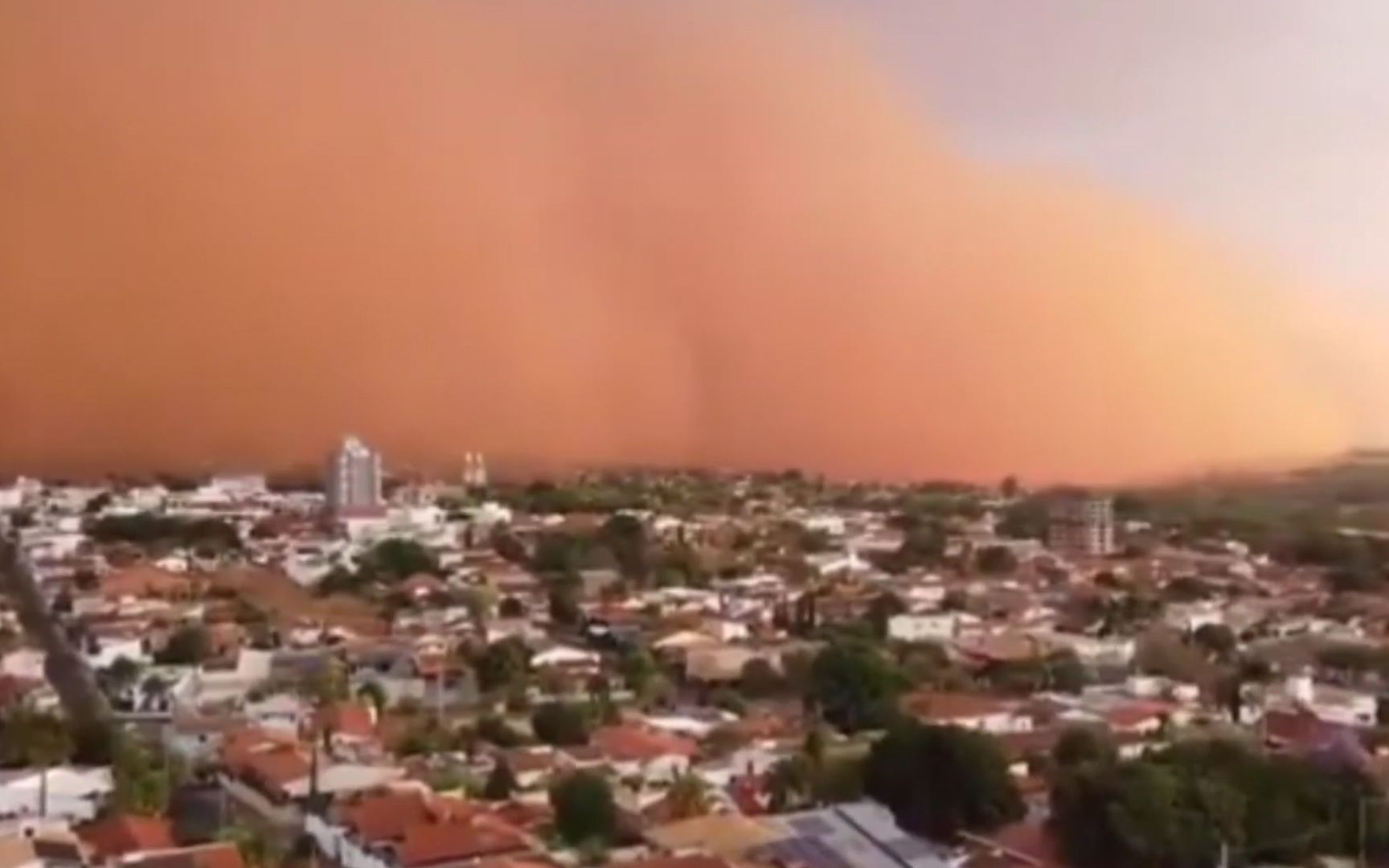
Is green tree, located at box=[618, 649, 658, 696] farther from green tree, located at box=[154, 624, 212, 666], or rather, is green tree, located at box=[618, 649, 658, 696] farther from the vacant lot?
green tree, located at box=[154, 624, 212, 666]

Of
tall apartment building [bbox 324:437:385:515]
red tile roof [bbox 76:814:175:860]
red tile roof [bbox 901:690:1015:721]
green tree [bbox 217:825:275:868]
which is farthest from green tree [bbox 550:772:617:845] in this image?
tall apartment building [bbox 324:437:385:515]

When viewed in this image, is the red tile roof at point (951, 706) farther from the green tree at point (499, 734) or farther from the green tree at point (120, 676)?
the green tree at point (120, 676)

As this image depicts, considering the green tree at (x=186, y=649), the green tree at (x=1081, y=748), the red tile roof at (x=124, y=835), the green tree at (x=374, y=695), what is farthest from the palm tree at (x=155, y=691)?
the green tree at (x=1081, y=748)

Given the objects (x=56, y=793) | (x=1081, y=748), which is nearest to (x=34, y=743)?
(x=56, y=793)

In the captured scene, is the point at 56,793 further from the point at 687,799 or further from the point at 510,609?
the point at 510,609

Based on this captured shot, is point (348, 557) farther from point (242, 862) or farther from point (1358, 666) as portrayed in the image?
point (242, 862)

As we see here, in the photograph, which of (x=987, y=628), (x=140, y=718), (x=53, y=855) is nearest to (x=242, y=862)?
(x=53, y=855)
